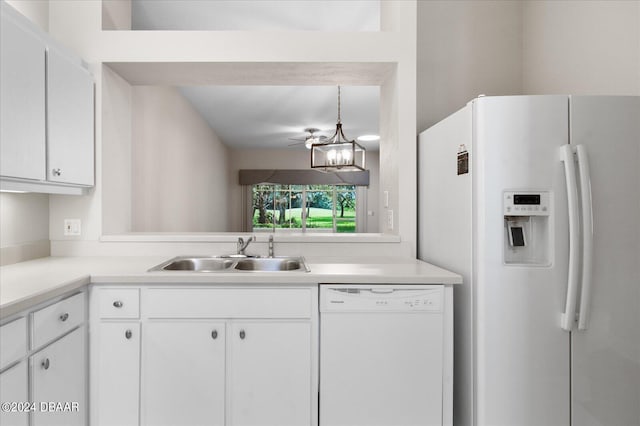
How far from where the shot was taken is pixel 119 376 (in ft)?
5.37

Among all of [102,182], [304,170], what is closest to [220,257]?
[102,182]

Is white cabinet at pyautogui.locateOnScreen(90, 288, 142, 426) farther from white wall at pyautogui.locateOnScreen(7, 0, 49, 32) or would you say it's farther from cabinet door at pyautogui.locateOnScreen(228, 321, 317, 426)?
white wall at pyautogui.locateOnScreen(7, 0, 49, 32)

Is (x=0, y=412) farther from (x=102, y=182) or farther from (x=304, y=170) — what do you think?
(x=304, y=170)

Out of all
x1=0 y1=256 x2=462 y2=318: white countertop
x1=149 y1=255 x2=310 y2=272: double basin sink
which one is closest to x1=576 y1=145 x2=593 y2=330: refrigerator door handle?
x1=0 y1=256 x2=462 y2=318: white countertop

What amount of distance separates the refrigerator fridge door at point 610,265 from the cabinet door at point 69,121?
7.46ft

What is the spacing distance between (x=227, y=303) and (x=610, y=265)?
5.13 ft

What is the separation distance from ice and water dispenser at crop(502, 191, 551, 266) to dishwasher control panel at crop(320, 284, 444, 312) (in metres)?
0.34

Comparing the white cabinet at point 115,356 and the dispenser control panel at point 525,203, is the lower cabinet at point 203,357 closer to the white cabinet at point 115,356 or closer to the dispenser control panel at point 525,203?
the white cabinet at point 115,356

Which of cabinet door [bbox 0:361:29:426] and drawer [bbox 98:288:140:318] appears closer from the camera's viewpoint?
cabinet door [bbox 0:361:29:426]

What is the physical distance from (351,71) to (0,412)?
7.45 feet

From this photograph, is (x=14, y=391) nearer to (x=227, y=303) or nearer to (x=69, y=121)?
(x=227, y=303)

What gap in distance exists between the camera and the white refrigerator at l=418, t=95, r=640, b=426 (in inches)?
58.5

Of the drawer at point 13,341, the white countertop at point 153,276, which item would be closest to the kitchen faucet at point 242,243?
the white countertop at point 153,276

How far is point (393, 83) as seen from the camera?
2365 mm
